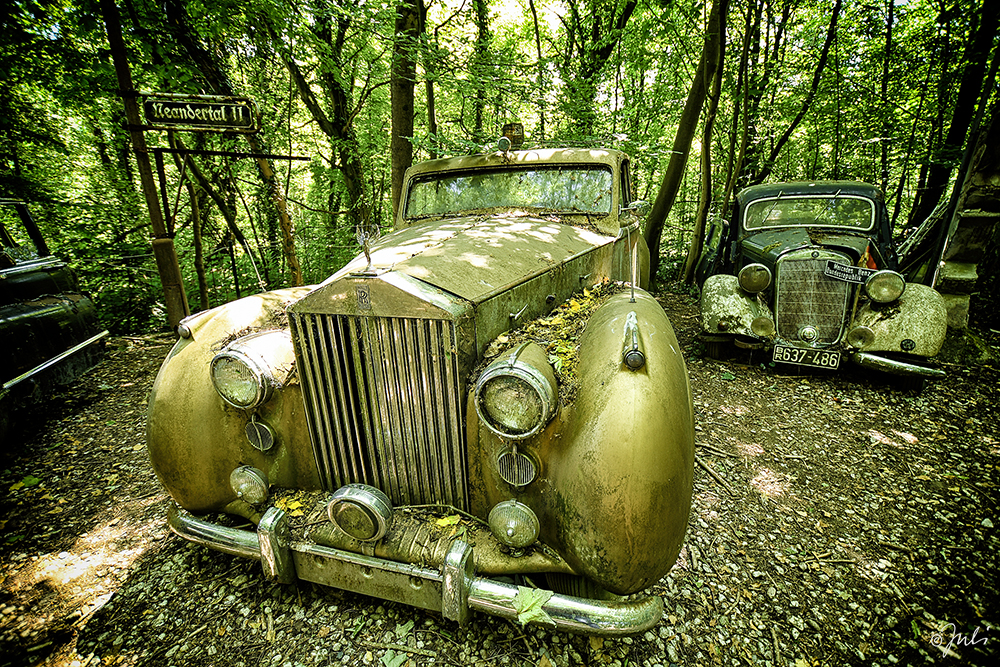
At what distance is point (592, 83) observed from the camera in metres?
9.77

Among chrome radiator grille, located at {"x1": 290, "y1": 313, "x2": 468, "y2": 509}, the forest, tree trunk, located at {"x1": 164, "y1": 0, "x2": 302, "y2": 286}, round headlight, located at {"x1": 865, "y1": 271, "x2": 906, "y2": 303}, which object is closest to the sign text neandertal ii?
the forest

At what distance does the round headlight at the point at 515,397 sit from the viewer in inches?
69.3

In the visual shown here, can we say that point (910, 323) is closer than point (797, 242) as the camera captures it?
Yes

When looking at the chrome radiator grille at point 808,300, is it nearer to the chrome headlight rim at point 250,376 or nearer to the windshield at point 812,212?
the windshield at point 812,212

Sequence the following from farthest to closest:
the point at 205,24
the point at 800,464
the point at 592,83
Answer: the point at 592,83 < the point at 205,24 < the point at 800,464

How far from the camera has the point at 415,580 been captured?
1.88 m

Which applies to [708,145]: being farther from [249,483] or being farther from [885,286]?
[249,483]

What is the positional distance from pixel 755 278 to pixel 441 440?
433cm

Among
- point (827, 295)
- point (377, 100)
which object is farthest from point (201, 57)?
point (827, 295)

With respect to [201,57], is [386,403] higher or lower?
lower

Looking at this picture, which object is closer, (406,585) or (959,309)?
(406,585)

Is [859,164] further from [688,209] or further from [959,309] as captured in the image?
[959,309]

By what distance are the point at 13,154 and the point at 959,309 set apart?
13237mm

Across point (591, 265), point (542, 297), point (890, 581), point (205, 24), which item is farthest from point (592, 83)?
point (890, 581)
